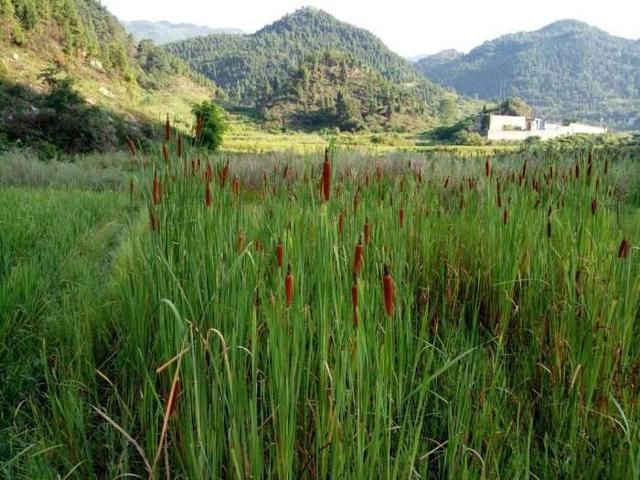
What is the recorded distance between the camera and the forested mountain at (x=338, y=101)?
88.4m

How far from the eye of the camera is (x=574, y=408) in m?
1.11

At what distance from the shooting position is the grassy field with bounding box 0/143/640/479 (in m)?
0.95

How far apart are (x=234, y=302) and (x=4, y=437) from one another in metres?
0.82

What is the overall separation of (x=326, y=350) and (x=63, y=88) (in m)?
29.9

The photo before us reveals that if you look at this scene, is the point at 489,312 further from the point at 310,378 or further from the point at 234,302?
the point at 234,302

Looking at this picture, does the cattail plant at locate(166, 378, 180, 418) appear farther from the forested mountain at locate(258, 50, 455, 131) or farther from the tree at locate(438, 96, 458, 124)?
the tree at locate(438, 96, 458, 124)

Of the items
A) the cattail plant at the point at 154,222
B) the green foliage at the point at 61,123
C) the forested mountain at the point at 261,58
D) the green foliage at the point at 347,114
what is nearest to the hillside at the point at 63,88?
the green foliage at the point at 61,123

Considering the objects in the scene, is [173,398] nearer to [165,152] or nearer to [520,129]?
[165,152]

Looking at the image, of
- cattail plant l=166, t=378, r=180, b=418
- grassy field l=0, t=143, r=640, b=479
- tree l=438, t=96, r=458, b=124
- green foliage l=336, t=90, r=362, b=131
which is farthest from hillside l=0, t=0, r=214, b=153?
tree l=438, t=96, r=458, b=124

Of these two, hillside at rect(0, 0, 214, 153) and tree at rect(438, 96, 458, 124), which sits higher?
tree at rect(438, 96, 458, 124)

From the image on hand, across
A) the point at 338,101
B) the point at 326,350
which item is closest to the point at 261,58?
the point at 338,101

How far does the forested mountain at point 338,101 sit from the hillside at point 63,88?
24657 millimetres

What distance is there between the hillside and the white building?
5271 cm

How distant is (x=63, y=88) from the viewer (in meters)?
26.1
